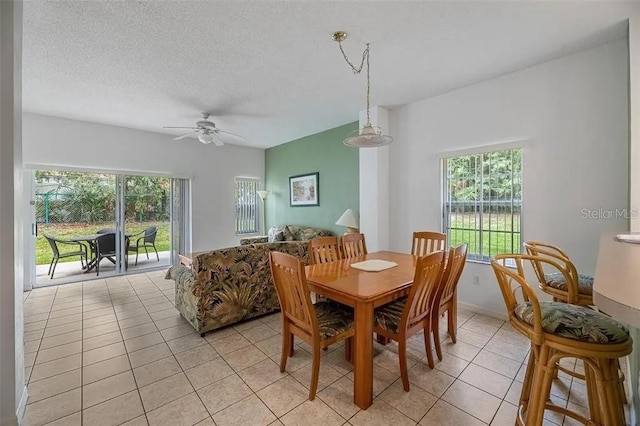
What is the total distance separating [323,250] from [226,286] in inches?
41.8

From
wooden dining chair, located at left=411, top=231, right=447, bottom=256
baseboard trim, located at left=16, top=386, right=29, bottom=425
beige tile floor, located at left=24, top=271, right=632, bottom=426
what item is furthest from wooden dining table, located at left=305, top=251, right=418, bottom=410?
baseboard trim, located at left=16, top=386, right=29, bottom=425

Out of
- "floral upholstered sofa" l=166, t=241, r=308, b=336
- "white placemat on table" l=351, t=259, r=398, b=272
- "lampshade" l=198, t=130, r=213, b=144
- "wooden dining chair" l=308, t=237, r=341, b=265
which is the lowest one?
"floral upholstered sofa" l=166, t=241, r=308, b=336

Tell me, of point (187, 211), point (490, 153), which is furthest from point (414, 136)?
point (187, 211)

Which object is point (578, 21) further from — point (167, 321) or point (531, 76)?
point (167, 321)

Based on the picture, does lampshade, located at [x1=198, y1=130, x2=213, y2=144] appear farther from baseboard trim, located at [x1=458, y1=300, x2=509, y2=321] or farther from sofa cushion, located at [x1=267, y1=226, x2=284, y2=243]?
baseboard trim, located at [x1=458, y1=300, x2=509, y2=321]

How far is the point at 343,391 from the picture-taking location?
6.27 ft

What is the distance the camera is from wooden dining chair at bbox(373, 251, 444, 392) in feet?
5.88

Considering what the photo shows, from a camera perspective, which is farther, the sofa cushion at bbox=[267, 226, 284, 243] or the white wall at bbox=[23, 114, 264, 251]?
the sofa cushion at bbox=[267, 226, 284, 243]

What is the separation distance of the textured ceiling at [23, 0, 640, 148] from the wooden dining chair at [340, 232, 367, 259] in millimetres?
1797

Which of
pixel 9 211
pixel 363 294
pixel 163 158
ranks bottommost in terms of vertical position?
pixel 363 294

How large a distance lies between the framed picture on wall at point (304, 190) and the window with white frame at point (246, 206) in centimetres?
121

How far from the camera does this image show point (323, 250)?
2781 mm

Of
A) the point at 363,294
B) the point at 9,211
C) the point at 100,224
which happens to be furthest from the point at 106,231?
the point at 363,294

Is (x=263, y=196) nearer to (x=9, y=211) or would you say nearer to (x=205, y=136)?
(x=205, y=136)
